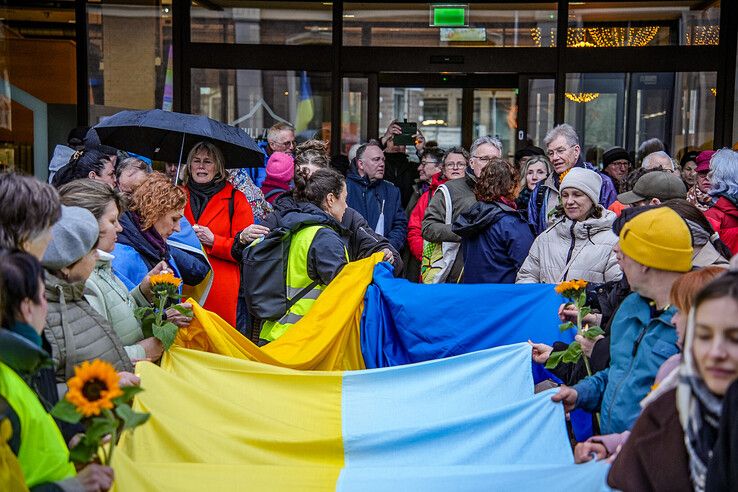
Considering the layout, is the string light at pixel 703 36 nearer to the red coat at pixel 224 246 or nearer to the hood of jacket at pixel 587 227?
the hood of jacket at pixel 587 227

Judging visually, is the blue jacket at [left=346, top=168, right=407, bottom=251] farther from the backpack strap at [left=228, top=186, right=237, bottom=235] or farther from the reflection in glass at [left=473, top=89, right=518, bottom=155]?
the reflection in glass at [left=473, top=89, right=518, bottom=155]

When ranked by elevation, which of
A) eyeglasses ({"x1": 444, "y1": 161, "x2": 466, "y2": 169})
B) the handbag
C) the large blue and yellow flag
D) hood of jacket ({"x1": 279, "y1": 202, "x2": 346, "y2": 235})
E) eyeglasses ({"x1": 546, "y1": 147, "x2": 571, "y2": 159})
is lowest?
the large blue and yellow flag

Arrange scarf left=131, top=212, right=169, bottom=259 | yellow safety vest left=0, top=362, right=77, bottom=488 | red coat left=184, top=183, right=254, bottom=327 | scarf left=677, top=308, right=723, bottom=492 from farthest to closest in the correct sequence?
1. red coat left=184, top=183, right=254, bottom=327
2. scarf left=131, top=212, right=169, bottom=259
3. yellow safety vest left=0, top=362, right=77, bottom=488
4. scarf left=677, top=308, right=723, bottom=492

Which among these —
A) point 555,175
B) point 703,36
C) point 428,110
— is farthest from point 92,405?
point 428,110

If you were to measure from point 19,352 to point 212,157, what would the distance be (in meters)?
4.89

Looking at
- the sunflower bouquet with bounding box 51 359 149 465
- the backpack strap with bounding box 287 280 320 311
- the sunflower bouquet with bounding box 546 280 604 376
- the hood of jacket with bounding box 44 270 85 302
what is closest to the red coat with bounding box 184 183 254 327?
the backpack strap with bounding box 287 280 320 311

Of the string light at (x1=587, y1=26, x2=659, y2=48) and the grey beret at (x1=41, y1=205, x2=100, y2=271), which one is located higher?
the string light at (x1=587, y1=26, x2=659, y2=48)

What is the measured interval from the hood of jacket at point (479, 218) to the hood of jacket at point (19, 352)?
4832 millimetres

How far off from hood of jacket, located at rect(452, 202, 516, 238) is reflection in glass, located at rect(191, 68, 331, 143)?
5.17m

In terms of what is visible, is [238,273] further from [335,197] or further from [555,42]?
[555,42]

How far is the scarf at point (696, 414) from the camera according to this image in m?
2.81

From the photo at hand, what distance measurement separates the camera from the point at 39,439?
3.01 metres

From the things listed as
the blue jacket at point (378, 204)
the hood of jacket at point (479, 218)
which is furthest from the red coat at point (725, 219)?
the blue jacket at point (378, 204)

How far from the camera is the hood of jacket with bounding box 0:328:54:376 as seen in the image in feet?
9.96
